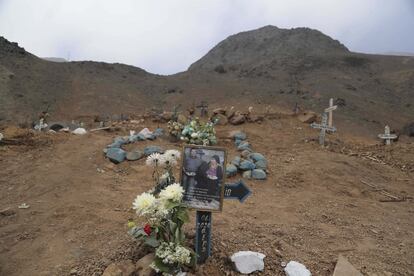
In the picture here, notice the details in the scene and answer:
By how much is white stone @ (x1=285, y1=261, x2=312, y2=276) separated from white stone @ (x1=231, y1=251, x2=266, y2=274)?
0.93ft

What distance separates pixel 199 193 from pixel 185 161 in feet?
1.16

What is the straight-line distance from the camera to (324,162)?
9297 mm

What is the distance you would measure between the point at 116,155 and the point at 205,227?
5063 millimetres

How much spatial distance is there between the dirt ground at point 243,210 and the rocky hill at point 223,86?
10.6 m

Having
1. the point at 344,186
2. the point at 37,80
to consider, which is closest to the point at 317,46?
the point at 37,80

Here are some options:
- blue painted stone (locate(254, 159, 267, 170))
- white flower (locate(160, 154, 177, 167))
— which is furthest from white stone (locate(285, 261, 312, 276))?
blue painted stone (locate(254, 159, 267, 170))

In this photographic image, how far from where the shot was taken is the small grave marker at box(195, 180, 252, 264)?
4293mm

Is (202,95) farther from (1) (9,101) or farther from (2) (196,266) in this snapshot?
(2) (196,266)

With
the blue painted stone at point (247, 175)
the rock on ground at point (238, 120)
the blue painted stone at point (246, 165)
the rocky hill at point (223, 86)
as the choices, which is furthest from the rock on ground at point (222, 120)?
the rocky hill at point (223, 86)

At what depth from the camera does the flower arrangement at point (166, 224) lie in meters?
3.85

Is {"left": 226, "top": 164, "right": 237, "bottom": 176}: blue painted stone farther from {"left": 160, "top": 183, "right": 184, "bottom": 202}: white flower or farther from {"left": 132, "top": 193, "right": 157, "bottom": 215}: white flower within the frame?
{"left": 132, "top": 193, "right": 157, "bottom": 215}: white flower

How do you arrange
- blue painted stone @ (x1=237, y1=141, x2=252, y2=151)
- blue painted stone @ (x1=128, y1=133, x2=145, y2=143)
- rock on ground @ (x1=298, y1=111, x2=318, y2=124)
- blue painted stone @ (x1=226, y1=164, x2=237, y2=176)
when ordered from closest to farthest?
blue painted stone @ (x1=226, y1=164, x2=237, y2=176), blue painted stone @ (x1=237, y1=141, x2=252, y2=151), blue painted stone @ (x1=128, y1=133, x2=145, y2=143), rock on ground @ (x1=298, y1=111, x2=318, y2=124)

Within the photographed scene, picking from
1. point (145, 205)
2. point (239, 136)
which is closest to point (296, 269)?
point (145, 205)

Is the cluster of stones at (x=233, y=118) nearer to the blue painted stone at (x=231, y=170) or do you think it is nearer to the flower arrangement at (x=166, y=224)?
the blue painted stone at (x=231, y=170)
